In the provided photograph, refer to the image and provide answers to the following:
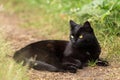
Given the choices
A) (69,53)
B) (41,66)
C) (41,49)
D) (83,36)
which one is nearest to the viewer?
(41,66)

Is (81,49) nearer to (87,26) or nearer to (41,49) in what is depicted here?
(87,26)

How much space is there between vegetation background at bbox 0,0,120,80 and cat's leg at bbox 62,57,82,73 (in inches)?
21.0

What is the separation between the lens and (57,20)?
347 inches

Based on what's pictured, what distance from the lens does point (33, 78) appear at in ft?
18.4

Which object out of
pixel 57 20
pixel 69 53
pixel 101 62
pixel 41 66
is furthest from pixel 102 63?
pixel 57 20

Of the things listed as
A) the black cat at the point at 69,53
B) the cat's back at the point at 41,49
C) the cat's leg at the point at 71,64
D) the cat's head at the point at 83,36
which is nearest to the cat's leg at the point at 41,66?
the black cat at the point at 69,53

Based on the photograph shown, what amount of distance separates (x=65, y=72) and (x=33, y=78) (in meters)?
0.52

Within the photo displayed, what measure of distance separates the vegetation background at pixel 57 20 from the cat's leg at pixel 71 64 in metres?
0.53

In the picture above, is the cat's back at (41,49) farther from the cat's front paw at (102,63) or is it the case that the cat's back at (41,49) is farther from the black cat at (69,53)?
the cat's front paw at (102,63)

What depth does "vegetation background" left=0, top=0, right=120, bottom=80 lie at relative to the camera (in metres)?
5.54

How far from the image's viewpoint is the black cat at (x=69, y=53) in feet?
19.7

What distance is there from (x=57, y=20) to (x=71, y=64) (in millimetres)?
2855

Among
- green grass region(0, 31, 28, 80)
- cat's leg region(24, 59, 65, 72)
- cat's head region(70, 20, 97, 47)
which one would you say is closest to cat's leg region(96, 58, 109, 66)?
cat's head region(70, 20, 97, 47)

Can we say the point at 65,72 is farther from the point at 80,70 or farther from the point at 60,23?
the point at 60,23
